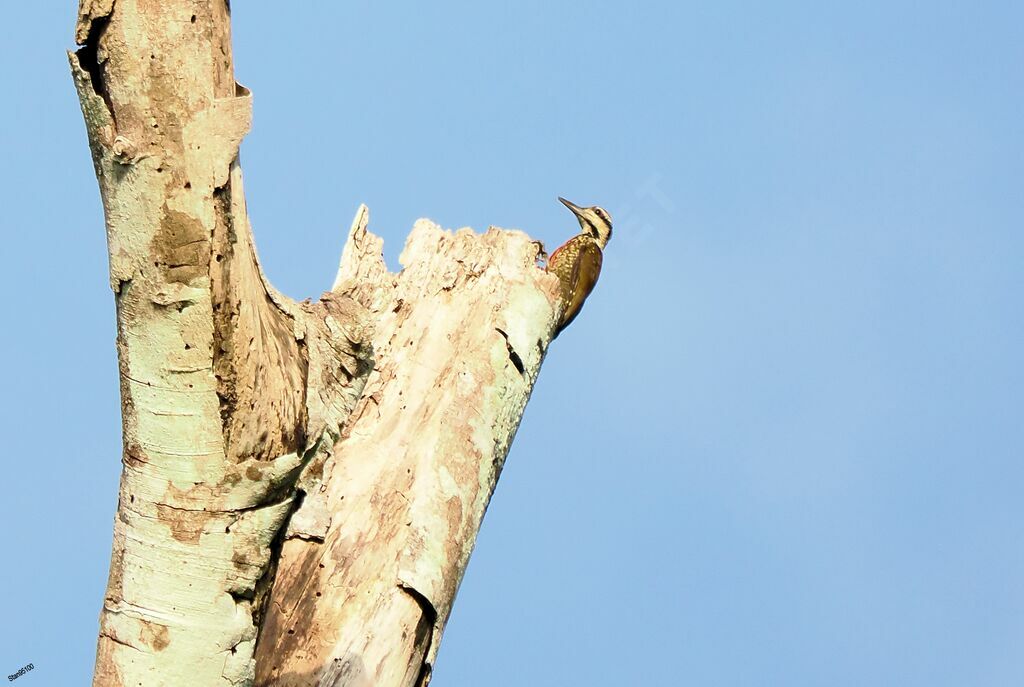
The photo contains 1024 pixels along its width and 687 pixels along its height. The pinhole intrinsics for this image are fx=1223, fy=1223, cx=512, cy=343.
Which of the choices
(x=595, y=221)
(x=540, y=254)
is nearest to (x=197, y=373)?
(x=540, y=254)

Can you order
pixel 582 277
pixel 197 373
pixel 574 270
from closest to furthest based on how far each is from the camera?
1. pixel 197 373
2. pixel 574 270
3. pixel 582 277

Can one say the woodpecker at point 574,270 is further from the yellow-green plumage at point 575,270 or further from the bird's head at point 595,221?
the bird's head at point 595,221

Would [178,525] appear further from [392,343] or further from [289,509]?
[392,343]

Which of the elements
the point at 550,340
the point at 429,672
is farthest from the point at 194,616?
the point at 550,340

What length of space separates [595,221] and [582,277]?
102 inches

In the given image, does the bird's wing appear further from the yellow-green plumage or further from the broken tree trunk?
the broken tree trunk

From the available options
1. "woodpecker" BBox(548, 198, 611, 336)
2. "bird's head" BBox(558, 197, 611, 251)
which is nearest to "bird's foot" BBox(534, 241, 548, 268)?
"woodpecker" BBox(548, 198, 611, 336)

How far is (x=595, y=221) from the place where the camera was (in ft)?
30.3

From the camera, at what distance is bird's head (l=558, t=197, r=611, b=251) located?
887 centimetres

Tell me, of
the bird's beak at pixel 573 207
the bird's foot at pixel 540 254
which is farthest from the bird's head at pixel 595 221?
the bird's foot at pixel 540 254

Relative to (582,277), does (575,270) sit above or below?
below

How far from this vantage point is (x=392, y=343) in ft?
15.2

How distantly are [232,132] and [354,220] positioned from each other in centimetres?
246

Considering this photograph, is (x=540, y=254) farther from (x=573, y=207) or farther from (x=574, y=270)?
(x=573, y=207)
